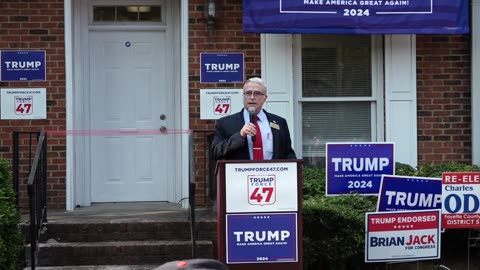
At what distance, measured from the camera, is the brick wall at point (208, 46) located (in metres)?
7.93

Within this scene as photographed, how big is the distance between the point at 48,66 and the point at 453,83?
4749mm

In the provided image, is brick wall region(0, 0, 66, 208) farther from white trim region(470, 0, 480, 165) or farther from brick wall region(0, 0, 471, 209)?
white trim region(470, 0, 480, 165)

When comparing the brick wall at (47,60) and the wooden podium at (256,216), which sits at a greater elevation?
the brick wall at (47,60)

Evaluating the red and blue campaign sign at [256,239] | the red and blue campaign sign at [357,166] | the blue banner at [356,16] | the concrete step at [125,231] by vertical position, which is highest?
the blue banner at [356,16]

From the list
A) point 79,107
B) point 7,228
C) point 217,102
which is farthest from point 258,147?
point 79,107

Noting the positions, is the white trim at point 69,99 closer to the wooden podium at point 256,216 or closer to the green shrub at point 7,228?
the green shrub at point 7,228

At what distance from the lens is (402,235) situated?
5.90m

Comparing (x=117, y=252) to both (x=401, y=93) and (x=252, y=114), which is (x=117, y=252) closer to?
(x=252, y=114)

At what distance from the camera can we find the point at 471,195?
6.32 metres

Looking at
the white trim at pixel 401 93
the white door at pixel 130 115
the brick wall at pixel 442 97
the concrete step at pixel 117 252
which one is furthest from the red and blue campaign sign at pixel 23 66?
the brick wall at pixel 442 97

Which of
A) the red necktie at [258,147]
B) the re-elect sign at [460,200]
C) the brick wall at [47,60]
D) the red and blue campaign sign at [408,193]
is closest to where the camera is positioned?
the red necktie at [258,147]

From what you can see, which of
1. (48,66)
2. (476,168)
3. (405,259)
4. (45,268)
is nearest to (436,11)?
(476,168)

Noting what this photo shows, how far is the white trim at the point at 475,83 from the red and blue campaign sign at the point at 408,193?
234 cm

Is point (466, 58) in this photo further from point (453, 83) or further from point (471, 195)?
point (471, 195)
